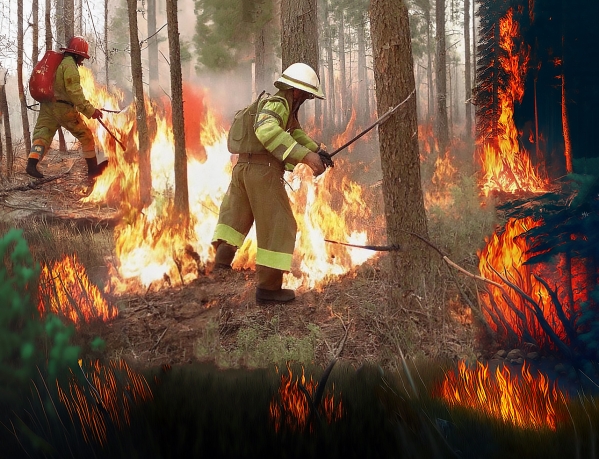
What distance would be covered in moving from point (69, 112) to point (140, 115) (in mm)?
849

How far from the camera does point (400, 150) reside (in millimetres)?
4293

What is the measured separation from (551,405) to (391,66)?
2.84 meters

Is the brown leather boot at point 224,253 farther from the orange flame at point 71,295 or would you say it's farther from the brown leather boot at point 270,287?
the orange flame at point 71,295

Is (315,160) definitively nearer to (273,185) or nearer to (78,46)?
(273,185)

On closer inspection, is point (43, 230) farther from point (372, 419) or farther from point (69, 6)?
point (69, 6)

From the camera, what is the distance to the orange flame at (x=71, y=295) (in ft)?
11.5

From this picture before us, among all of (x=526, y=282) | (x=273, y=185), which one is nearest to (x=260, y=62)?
(x=273, y=185)

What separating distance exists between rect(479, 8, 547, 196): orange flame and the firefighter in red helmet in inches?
177

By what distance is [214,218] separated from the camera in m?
5.67

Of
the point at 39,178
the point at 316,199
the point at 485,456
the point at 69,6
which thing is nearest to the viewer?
the point at 485,456

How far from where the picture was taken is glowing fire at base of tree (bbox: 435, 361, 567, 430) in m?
2.21

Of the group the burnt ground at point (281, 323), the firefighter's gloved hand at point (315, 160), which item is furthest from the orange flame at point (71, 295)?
the firefighter's gloved hand at point (315, 160)

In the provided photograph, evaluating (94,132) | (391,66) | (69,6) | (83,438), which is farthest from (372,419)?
(69,6)

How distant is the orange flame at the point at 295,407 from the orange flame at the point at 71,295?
170 cm
